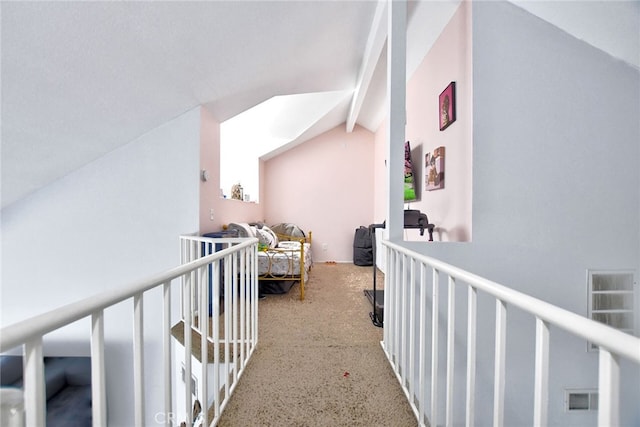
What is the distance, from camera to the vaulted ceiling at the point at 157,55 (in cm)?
150

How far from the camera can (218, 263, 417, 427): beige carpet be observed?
1298 mm

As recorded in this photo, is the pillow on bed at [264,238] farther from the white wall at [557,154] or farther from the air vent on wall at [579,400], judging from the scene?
the air vent on wall at [579,400]

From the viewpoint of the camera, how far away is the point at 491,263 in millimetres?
1894

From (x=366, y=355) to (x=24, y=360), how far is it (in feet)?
5.77

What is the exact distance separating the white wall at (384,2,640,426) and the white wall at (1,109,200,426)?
8.58 feet

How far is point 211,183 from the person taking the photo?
2.90 meters

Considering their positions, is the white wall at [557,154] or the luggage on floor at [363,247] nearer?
the white wall at [557,154]

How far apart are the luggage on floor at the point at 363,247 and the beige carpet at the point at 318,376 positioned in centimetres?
207

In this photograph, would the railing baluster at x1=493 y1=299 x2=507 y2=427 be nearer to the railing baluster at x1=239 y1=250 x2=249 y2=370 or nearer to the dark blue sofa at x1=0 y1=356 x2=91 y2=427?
the railing baluster at x1=239 y1=250 x2=249 y2=370

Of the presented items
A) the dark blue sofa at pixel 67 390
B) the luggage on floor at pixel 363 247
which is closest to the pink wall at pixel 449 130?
the luggage on floor at pixel 363 247

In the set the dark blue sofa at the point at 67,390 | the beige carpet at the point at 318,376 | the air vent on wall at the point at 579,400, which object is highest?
the beige carpet at the point at 318,376

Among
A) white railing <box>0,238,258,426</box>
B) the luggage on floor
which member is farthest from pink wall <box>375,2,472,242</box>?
white railing <box>0,238,258,426</box>

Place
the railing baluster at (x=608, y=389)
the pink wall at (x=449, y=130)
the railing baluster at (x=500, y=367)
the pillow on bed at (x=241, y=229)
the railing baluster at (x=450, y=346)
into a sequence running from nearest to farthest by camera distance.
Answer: the railing baluster at (x=608, y=389) < the railing baluster at (x=500, y=367) < the railing baluster at (x=450, y=346) < the pink wall at (x=449, y=130) < the pillow on bed at (x=241, y=229)

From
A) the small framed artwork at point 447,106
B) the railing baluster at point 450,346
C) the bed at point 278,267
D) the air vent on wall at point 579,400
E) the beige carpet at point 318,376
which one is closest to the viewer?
the railing baluster at point 450,346
